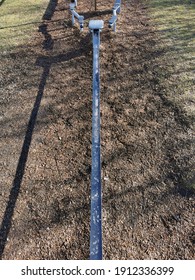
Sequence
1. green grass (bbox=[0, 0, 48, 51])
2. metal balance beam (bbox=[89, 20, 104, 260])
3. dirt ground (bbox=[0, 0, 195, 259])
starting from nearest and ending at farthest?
metal balance beam (bbox=[89, 20, 104, 260])
dirt ground (bbox=[0, 0, 195, 259])
green grass (bbox=[0, 0, 48, 51])

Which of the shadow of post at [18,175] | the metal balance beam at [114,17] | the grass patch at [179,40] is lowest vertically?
the shadow of post at [18,175]

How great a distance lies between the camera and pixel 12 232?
2.98 meters

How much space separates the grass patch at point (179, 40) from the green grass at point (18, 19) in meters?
2.68

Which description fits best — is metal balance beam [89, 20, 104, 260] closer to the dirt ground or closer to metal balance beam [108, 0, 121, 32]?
the dirt ground

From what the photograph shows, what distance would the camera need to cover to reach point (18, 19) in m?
6.62

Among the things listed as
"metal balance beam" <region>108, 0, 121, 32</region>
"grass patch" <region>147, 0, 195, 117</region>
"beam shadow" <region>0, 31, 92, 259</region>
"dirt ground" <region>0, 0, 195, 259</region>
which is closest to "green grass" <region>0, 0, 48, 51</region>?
→ "dirt ground" <region>0, 0, 195, 259</region>

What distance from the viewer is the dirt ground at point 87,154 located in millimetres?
2928

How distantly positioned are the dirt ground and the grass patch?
0.17 metres

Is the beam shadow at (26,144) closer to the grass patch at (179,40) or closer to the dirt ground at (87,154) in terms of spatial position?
the dirt ground at (87,154)

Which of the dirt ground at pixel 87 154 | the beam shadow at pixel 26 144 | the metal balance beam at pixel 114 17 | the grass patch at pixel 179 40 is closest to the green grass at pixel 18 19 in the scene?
the dirt ground at pixel 87 154

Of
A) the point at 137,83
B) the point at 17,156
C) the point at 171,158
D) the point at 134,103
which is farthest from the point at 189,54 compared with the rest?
the point at 17,156

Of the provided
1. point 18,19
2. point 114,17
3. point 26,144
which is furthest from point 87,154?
point 18,19

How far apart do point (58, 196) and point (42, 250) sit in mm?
616

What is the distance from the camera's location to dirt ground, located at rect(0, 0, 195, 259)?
2928mm
